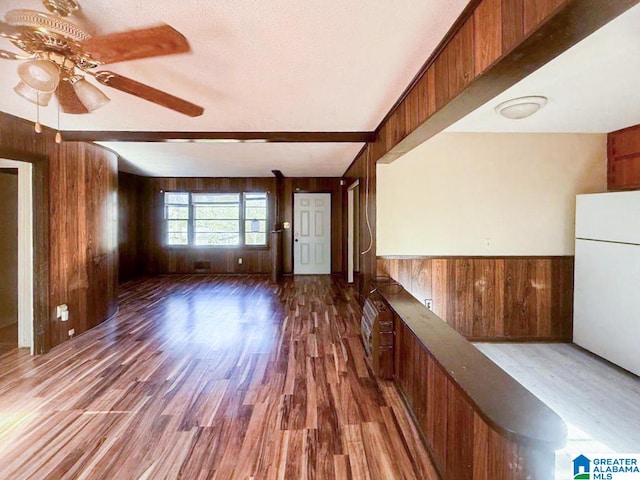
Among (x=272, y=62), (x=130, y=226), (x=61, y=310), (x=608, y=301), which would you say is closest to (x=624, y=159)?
(x=608, y=301)

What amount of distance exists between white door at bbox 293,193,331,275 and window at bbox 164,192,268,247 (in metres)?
0.83

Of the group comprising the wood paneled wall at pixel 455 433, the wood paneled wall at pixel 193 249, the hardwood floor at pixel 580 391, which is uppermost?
the wood paneled wall at pixel 193 249

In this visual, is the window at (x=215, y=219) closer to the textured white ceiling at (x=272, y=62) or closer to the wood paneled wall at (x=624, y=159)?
the textured white ceiling at (x=272, y=62)

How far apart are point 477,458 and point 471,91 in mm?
1629

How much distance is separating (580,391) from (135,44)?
3.93 metres

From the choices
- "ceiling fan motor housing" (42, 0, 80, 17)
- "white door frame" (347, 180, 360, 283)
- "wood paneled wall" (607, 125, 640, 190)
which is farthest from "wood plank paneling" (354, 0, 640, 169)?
"white door frame" (347, 180, 360, 283)

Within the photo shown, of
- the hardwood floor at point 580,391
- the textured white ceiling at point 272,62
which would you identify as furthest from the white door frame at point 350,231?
the hardwood floor at point 580,391

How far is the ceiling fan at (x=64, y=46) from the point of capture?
1336mm

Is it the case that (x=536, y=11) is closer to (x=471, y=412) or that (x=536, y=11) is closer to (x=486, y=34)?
(x=486, y=34)

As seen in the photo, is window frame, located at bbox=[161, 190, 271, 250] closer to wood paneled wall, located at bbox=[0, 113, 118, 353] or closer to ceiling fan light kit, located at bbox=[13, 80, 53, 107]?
wood paneled wall, located at bbox=[0, 113, 118, 353]

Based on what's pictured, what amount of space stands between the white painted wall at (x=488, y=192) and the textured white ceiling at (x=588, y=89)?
0.67 feet

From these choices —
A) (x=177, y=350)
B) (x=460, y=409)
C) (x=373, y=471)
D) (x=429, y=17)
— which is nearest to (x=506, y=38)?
(x=429, y=17)

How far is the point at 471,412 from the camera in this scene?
1303mm

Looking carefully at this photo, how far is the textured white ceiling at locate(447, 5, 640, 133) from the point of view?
1.75 meters
